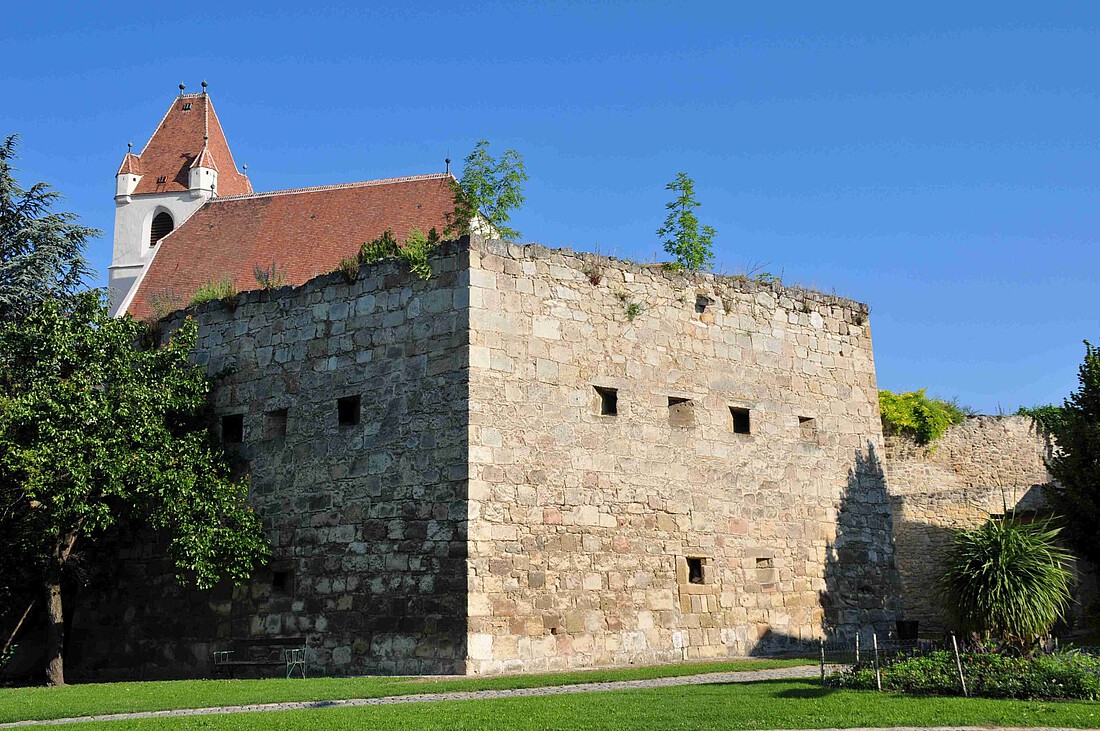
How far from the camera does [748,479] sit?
1864 centimetres

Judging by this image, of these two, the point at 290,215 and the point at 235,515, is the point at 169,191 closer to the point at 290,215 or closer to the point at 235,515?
the point at 290,215

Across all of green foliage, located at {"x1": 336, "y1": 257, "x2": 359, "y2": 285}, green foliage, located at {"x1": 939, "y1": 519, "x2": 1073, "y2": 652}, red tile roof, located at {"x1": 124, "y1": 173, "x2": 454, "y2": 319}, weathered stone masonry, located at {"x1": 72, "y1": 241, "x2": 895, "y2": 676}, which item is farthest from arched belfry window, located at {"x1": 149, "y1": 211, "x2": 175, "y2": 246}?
green foliage, located at {"x1": 939, "y1": 519, "x2": 1073, "y2": 652}

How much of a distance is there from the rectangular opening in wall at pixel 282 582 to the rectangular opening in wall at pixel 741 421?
772 cm

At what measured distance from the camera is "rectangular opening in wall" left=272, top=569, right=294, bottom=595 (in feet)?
56.0

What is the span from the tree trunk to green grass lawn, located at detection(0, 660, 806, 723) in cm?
169

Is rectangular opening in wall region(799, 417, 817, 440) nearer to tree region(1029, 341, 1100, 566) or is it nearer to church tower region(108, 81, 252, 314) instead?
tree region(1029, 341, 1100, 566)

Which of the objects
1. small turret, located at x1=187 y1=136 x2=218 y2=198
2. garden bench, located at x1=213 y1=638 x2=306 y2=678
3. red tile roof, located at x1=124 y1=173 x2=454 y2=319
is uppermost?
small turret, located at x1=187 y1=136 x2=218 y2=198

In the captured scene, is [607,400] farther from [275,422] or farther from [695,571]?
[275,422]

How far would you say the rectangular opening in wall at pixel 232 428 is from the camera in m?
18.6

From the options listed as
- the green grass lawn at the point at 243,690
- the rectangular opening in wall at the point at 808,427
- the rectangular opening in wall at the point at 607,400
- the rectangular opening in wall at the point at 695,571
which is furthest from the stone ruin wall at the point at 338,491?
the rectangular opening in wall at the point at 808,427

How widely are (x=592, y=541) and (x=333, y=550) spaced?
12.8 ft

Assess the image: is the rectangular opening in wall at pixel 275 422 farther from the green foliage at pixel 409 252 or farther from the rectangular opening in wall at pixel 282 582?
the green foliage at pixel 409 252

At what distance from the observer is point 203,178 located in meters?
46.1

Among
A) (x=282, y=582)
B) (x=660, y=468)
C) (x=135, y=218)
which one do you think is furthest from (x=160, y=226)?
(x=660, y=468)
